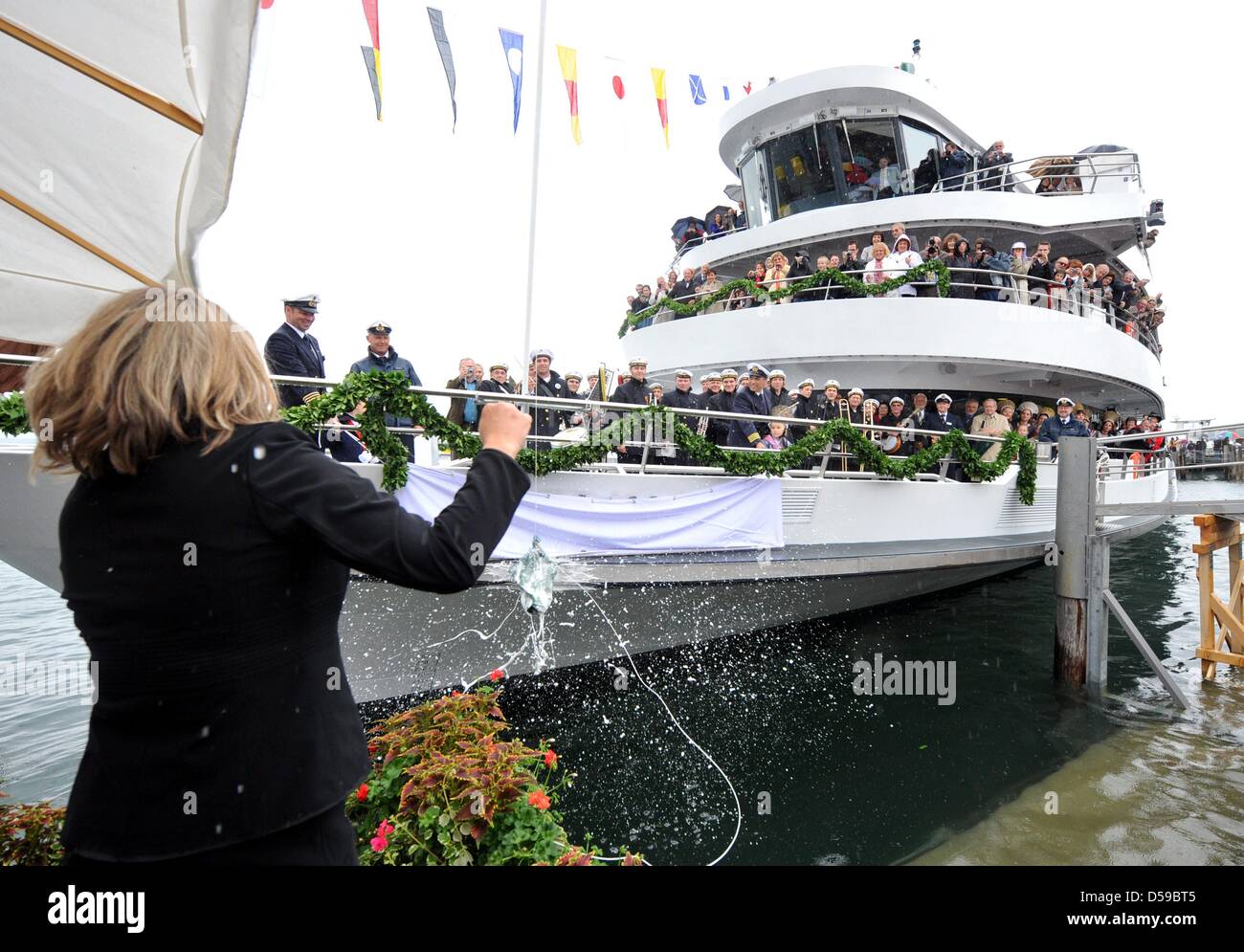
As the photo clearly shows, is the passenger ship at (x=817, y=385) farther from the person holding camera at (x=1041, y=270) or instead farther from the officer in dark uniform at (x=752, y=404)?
the officer in dark uniform at (x=752, y=404)

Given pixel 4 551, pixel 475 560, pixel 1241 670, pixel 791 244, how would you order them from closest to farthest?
pixel 475 560 → pixel 4 551 → pixel 1241 670 → pixel 791 244

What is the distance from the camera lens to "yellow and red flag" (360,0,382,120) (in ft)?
22.5

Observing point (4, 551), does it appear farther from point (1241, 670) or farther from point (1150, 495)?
point (1150, 495)

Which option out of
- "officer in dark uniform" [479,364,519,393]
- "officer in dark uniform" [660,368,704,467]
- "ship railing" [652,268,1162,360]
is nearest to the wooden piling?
"ship railing" [652,268,1162,360]

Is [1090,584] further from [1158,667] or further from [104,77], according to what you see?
[104,77]

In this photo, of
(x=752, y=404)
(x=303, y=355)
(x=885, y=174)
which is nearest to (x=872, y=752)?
(x=752, y=404)

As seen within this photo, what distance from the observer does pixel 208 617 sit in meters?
1.23

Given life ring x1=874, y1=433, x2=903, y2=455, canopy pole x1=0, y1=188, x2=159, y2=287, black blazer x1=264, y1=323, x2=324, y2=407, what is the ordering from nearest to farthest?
canopy pole x1=0, y1=188, x2=159, y2=287 < black blazer x1=264, y1=323, x2=324, y2=407 < life ring x1=874, y1=433, x2=903, y2=455

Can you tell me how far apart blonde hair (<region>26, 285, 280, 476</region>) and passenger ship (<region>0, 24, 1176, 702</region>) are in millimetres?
1529

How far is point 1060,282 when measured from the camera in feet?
38.3

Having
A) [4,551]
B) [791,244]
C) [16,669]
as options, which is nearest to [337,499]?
[4,551]

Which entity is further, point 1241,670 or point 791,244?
point 791,244

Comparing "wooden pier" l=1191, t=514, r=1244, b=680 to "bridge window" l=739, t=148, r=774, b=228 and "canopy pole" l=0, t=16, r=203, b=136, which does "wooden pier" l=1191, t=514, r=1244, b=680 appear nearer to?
"bridge window" l=739, t=148, r=774, b=228

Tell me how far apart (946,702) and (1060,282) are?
787 centimetres
